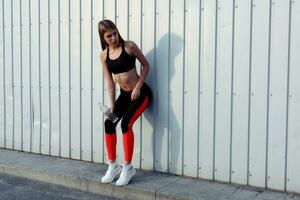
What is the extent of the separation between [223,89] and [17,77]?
3.06 metres

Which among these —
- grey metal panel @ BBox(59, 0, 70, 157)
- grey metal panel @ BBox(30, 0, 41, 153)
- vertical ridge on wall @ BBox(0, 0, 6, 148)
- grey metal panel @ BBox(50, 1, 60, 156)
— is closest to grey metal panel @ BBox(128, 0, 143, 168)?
grey metal panel @ BBox(59, 0, 70, 157)

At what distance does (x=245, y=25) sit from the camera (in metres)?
4.90

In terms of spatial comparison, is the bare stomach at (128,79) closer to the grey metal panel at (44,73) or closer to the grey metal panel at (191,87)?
the grey metal panel at (191,87)

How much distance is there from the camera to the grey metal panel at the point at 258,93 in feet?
15.8

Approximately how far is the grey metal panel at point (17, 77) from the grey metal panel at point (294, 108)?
12.1ft

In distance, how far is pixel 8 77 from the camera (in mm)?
6855

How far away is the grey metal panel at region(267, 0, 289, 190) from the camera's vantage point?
4711 millimetres

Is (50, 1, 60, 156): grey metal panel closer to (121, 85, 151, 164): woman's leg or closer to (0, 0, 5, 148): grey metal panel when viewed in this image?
(0, 0, 5, 148): grey metal panel

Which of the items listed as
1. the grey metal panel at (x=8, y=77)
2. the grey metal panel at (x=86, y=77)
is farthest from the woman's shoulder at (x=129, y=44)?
the grey metal panel at (x=8, y=77)

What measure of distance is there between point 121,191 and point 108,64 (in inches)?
54.3

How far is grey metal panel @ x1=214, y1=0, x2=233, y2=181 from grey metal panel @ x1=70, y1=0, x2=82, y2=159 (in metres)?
1.89

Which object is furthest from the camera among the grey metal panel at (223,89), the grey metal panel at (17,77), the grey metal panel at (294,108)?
the grey metal panel at (17,77)

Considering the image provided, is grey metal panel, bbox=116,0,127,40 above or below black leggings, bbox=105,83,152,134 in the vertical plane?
above

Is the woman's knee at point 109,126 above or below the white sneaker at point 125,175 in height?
above
